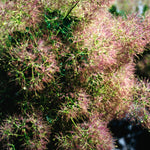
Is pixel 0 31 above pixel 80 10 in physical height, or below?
below

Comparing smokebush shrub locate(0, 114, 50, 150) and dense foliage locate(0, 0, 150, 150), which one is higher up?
dense foliage locate(0, 0, 150, 150)

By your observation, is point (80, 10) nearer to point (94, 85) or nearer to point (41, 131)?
point (94, 85)

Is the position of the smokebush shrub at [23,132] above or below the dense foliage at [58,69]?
below

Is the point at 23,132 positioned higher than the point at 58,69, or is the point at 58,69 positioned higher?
the point at 58,69

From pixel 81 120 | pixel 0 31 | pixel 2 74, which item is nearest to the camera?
pixel 0 31

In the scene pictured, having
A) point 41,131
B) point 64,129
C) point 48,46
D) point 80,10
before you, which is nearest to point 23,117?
point 41,131

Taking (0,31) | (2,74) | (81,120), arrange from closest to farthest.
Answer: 1. (0,31)
2. (2,74)
3. (81,120)

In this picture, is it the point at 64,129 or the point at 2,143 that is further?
the point at 64,129

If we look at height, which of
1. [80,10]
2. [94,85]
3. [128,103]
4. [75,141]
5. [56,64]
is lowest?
[75,141]
